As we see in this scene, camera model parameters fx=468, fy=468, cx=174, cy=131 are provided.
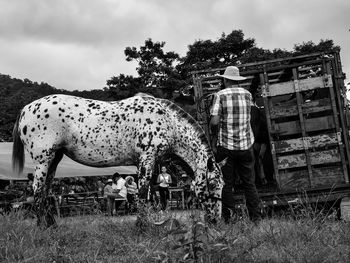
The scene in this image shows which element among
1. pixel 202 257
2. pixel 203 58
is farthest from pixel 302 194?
pixel 203 58

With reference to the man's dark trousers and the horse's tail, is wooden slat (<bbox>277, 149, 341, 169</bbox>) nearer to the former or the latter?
the man's dark trousers

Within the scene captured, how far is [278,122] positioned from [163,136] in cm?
212

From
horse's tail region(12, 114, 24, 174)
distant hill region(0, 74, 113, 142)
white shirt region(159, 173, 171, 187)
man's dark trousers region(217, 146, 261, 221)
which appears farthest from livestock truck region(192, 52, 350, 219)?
distant hill region(0, 74, 113, 142)

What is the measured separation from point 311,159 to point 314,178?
0.96 feet

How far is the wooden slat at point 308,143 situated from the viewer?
714 cm

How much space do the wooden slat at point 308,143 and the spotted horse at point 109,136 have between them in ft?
4.76

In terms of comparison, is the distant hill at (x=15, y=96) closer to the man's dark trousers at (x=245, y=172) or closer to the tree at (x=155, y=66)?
the tree at (x=155, y=66)

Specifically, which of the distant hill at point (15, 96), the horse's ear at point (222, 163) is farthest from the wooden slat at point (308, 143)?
the distant hill at point (15, 96)

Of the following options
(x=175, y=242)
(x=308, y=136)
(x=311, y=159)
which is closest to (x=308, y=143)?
(x=308, y=136)

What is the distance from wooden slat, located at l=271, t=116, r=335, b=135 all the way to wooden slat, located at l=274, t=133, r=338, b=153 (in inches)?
5.3

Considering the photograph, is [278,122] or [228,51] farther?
[228,51]

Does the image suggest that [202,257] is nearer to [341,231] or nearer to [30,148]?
[341,231]

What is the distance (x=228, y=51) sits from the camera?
3866cm

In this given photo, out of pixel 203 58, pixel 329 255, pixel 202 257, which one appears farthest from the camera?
pixel 203 58
